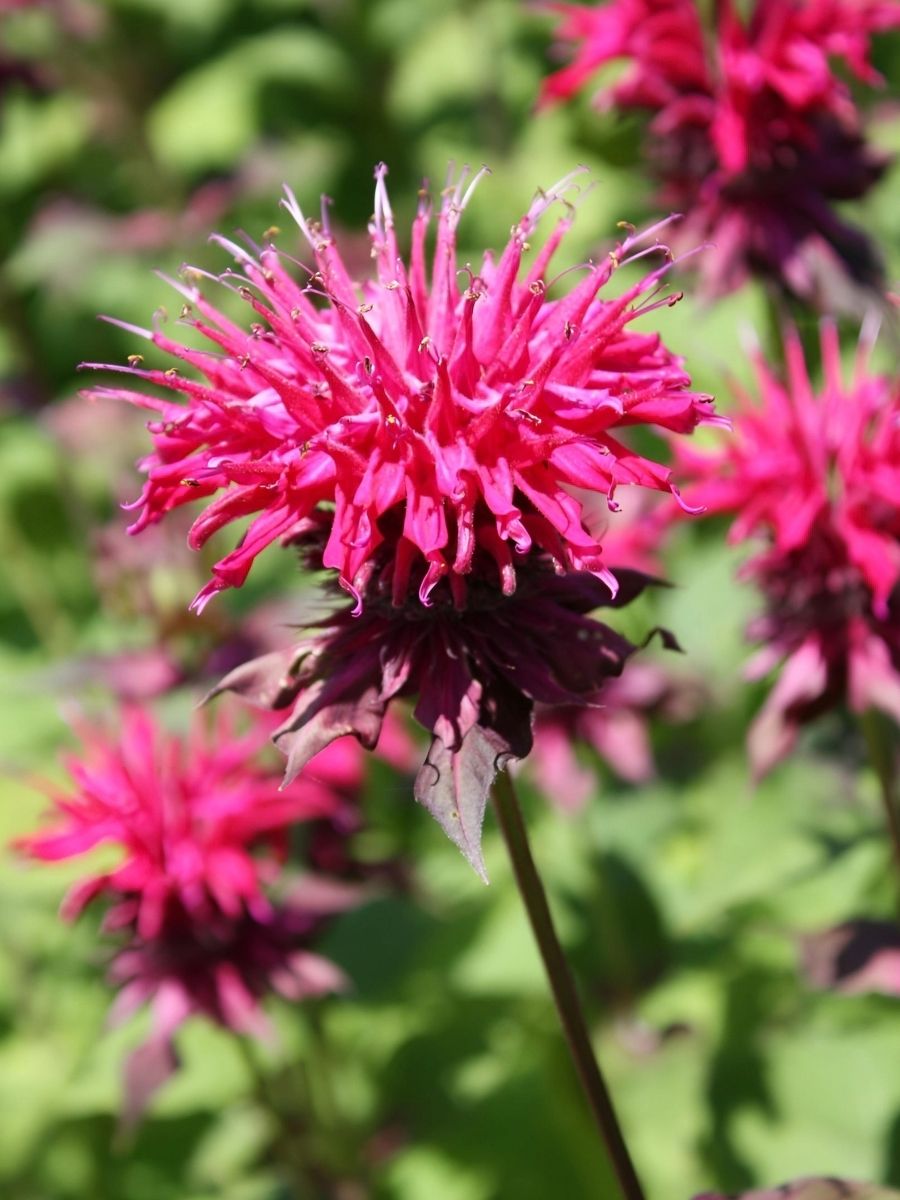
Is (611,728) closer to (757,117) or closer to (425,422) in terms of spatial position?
(757,117)

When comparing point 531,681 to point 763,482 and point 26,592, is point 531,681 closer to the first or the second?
point 763,482

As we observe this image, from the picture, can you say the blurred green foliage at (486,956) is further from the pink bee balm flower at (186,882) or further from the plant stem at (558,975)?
the plant stem at (558,975)

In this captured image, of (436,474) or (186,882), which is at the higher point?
(436,474)

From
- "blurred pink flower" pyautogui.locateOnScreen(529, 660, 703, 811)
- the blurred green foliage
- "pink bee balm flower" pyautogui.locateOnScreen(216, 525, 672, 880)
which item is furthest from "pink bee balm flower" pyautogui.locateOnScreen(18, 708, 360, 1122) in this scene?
"pink bee balm flower" pyautogui.locateOnScreen(216, 525, 672, 880)

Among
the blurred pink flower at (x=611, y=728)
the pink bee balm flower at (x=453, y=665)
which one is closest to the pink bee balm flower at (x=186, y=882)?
the blurred pink flower at (x=611, y=728)

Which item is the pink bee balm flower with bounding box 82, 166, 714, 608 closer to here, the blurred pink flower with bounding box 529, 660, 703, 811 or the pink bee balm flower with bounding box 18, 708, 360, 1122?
the pink bee balm flower with bounding box 18, 708, 360, 1122

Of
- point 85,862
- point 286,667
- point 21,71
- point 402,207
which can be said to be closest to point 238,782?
point 85,862

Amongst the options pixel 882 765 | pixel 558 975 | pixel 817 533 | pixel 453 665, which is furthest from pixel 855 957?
pixel 453 665
